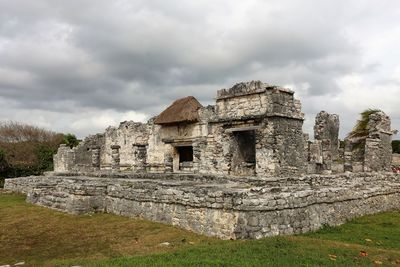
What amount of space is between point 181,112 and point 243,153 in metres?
7.74

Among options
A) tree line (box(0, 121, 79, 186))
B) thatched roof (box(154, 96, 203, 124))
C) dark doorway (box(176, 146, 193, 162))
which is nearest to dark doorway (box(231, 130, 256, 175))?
thatched roof (box(154, 96, 203, 124))

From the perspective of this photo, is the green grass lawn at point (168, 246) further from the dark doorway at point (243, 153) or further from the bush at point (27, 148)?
the bush at point (27, 148)

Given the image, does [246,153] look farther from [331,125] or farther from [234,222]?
[234,222]

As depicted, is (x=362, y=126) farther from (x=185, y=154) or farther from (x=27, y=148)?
(x=27, y=148)

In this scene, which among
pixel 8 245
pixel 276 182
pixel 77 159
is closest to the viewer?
pixel 8 245

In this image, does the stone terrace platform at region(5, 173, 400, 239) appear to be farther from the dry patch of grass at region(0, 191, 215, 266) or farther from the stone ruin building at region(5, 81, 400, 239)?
the dry patch of grass at region(0, 191, 215, 266)

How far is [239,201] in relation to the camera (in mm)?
6879

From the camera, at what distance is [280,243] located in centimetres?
614

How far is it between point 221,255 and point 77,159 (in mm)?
20010

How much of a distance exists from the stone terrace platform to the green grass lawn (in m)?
0.30

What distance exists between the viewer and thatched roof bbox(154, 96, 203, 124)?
20859 mm

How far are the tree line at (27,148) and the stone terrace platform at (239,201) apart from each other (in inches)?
501

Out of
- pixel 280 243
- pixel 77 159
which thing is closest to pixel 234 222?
pixel 280 243

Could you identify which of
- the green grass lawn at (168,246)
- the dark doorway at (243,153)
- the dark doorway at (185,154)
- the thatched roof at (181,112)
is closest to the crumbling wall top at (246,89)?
the dark doorway at (243,153)
